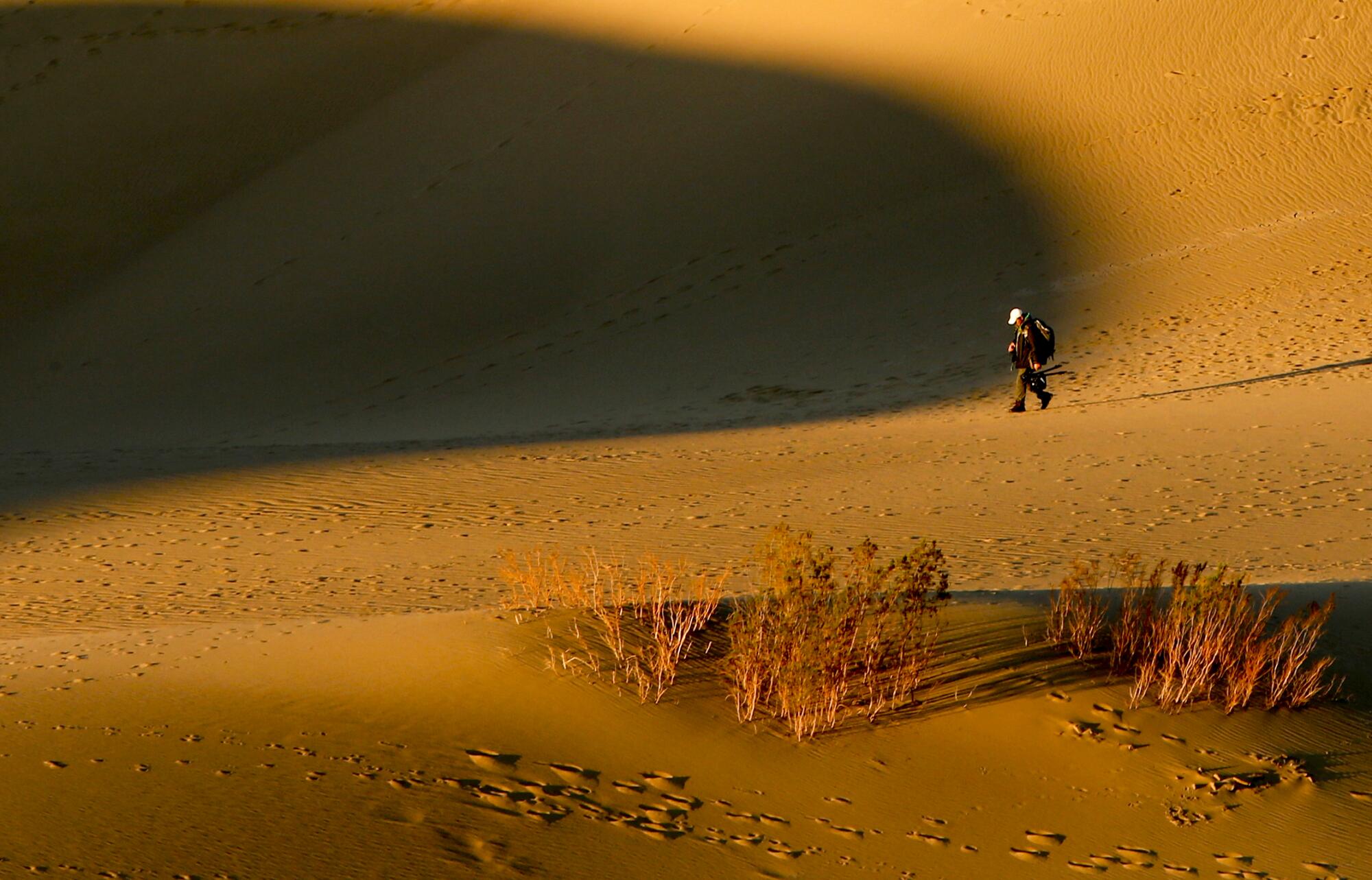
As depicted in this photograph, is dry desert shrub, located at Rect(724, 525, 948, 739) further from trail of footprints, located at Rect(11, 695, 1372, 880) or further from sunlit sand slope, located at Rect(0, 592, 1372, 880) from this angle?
trail of footprints, located at Rect(11, 695, 1372, 880)

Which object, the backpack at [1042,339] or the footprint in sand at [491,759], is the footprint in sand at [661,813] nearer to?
the footprint in sand at [491,759]

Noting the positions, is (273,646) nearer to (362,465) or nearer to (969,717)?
(969,717)

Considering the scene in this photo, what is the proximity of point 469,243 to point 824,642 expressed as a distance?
19565 mm

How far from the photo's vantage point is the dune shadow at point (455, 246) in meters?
18.3

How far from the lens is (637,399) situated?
58.9 feet

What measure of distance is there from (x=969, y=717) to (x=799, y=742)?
59 centimetres

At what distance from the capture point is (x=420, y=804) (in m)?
4.15

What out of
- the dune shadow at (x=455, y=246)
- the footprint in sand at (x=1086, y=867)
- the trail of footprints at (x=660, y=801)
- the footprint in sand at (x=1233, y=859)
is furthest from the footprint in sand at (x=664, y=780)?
the dune shadow at (x=455, y=246)

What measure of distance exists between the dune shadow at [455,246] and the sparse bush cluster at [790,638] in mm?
8948

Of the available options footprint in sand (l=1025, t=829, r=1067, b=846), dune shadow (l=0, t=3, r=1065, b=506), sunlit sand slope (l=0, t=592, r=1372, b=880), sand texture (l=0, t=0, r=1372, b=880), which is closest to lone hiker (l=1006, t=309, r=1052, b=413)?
sand texture (l=0, t=0, r=1372, b=880)

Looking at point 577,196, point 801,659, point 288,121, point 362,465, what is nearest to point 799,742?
point 801,659

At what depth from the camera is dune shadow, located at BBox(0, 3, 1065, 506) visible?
18312 mm

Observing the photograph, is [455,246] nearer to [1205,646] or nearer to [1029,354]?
[1029,354]

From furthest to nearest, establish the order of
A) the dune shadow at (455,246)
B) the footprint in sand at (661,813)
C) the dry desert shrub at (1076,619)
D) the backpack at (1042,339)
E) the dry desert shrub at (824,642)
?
the dune shadow at (455,246) < the backpack at (1042,339) < the dry desert shrub at (1076,619) < the dry desert shrub at (824,642) < the footprint in sand at (661,813)
